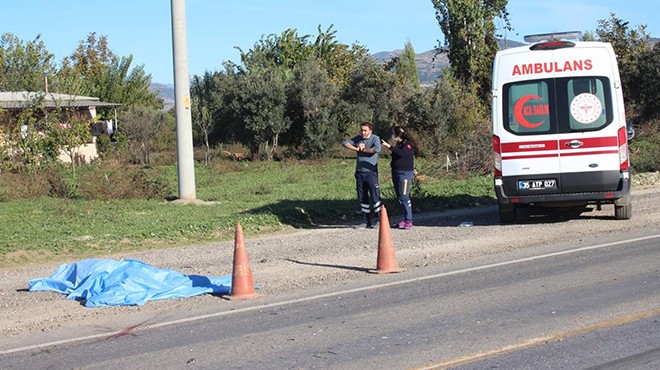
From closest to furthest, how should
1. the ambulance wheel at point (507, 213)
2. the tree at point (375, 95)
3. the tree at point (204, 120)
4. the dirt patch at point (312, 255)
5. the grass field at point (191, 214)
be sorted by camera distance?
the dirt patch at point (312, 255), the grass field at point (191, 214), the ambulance wheel at point (507, 213), the tree at point (204, 120), the tree at point (375, 95)

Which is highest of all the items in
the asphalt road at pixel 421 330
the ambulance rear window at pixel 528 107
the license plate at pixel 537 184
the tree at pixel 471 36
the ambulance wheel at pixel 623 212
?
the tree at pixel 471 36

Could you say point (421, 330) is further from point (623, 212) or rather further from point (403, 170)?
point (623, 212)

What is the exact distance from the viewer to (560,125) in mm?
15148

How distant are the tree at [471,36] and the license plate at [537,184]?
2943 cm

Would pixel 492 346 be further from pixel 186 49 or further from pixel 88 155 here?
pixel 88 155

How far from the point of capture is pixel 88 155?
40.5 m

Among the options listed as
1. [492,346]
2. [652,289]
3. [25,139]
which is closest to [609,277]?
[652,289]

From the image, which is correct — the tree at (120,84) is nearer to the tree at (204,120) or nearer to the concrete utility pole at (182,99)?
the tree at (204,120)

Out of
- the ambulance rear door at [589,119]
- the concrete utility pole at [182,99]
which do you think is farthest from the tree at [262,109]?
the ambulance rear door at [589,119]

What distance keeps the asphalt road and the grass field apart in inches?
218

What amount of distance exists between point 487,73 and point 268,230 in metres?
31.2

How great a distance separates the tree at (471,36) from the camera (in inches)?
1772

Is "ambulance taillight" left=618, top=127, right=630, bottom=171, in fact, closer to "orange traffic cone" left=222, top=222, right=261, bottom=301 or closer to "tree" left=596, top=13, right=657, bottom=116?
"orange traffic cone" left=222, top=222, right=261, bottom=301

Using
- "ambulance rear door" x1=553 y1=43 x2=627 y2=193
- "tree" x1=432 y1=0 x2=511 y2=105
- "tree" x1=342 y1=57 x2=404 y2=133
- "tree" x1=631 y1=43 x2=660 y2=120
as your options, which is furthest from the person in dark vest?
"tree" x1=432 y1=0 x2=511 y2=105
